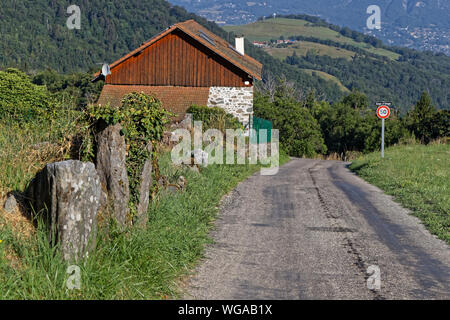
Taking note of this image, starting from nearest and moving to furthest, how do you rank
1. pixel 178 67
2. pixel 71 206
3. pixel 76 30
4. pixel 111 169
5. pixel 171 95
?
pixel 71 206 < pixel 111 169 < pixel 171 95 < pixel 178 67 < pixel 76 30

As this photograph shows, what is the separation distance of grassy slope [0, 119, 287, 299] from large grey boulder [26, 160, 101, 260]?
160 mm

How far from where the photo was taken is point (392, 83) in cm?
18162

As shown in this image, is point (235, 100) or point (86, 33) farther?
point (86, 33)

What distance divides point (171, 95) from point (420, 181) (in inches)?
789

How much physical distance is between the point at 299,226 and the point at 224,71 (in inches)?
945

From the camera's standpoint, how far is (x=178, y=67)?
33.3 m

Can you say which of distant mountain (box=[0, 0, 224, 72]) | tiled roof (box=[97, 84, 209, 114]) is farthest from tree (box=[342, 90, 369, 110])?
distant mountain (box=[0, 0, 224, 72])

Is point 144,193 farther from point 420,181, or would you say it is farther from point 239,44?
point 239,44

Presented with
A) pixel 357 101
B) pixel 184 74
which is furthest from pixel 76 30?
pixel 184 74

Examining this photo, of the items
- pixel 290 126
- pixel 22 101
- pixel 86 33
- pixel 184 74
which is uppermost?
pixel 86 33

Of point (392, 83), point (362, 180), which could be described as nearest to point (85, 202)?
point (362, 180)

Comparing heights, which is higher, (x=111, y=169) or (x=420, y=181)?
(x=111, y=169)

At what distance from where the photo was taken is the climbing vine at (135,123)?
7577 millimetres
